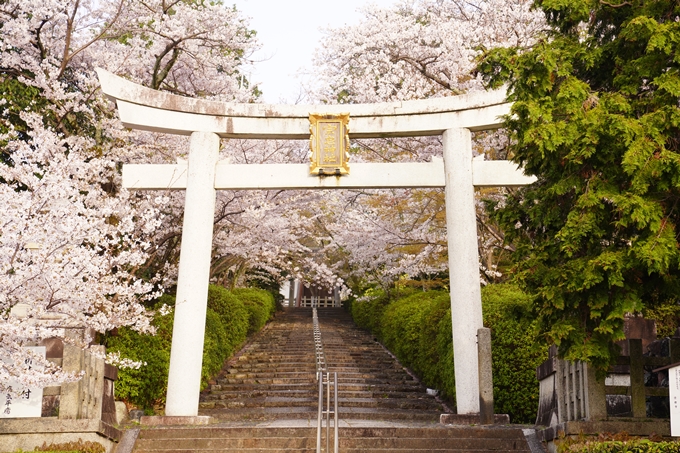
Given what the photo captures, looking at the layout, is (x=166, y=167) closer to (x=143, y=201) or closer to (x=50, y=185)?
(x=143, y=201)

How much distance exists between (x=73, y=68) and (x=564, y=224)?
36.6ft

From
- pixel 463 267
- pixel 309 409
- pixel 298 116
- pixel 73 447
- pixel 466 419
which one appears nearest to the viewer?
pixel 73 447

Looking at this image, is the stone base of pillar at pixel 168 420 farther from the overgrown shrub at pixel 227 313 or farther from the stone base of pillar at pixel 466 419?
the overgrown shrub at pixel 227 313

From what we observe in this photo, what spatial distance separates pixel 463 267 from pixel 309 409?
12.1 ft

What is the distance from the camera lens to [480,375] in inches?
416

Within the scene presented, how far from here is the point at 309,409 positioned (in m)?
12.4

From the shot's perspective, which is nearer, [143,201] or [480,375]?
[480,375]

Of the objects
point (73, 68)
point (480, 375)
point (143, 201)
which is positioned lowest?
point (480, 375)

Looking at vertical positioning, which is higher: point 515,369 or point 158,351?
point 158,351

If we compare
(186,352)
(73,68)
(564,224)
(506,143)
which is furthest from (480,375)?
(73,68)

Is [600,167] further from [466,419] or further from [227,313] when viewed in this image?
[227,313]

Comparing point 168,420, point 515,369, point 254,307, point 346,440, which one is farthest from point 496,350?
point 254,307

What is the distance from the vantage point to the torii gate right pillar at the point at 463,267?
431 inches

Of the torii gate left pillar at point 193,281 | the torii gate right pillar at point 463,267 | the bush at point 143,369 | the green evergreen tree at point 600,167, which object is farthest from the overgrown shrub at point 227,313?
the green evergreen tree at point 600,167
